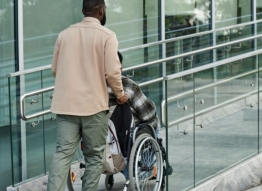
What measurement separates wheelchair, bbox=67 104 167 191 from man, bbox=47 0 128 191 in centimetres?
54

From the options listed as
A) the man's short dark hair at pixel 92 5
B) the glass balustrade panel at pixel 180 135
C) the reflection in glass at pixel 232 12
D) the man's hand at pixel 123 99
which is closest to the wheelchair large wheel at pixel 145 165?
the glass balustrade panel at pixel 180 135

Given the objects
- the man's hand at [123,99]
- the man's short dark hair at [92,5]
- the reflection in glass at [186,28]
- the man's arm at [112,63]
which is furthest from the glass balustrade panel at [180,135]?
the reflection in glass at [186,28]

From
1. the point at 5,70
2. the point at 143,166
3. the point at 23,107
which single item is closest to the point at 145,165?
the point at 143,166

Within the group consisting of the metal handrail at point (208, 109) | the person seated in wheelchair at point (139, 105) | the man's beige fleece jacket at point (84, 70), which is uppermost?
the man's beige fleece jacket at point (84, 70)

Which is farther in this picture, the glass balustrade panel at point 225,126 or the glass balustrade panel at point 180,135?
the glass balustrade panel at point 225,126

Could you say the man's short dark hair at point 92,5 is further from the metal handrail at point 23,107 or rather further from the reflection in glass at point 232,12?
the reflection in glass at point 232,12

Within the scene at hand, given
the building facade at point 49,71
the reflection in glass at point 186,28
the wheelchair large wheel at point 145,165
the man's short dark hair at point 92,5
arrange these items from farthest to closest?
the reflection in glass at point 186,28, the building facade at point 49,71, the wheelchair large wheel at point 145,165, the man's short dark hair at point 92,5

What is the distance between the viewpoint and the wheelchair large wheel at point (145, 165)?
626 centimetres

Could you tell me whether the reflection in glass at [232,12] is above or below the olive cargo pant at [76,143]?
above

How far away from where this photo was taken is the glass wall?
7.61 metres

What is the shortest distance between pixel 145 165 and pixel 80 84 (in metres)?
1.07

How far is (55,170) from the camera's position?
579cm

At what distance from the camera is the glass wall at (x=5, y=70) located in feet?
25.0

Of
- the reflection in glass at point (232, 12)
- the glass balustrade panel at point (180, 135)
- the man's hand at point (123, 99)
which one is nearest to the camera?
the man's hand at point (123, 99)
